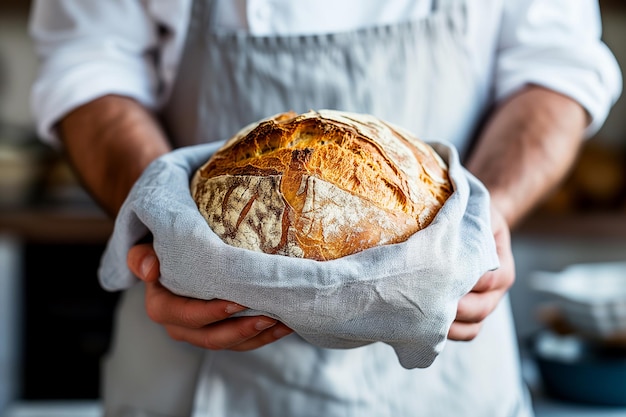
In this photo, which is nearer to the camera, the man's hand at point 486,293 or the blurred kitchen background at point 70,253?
the man's hand at point 486,293

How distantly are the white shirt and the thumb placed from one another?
402mm

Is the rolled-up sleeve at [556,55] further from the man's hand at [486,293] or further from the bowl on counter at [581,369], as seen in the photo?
the bowl on counter at [581,369]

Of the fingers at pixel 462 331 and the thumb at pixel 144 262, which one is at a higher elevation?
the thumb at pixel 144 262

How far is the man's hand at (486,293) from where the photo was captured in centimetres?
80

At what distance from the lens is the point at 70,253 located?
2.71 metres

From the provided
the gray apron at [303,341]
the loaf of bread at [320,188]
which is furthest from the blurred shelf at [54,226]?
the loaf of bread at [320,188]

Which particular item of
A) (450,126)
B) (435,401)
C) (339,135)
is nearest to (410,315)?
(339,135)

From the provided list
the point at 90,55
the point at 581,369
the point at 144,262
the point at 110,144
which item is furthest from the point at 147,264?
the point at 581,369

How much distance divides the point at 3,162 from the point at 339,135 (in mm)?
2186

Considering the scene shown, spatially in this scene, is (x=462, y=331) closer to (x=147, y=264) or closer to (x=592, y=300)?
(x=147, y=264)

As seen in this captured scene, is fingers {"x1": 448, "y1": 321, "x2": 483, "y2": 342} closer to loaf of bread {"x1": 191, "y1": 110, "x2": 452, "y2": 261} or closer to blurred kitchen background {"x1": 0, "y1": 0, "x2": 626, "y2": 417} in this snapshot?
loaf of bread {"x1": 191, "y1": 110, "x2": 452, "y2": 261}

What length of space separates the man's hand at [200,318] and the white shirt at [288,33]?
0.42 meters

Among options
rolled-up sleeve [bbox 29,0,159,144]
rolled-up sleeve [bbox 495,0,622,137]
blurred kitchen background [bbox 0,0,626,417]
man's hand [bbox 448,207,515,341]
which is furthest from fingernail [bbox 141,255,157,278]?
blurred kitchen background [bbox 0,0,626,417]

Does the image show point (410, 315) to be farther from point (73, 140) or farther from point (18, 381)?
point (18, 381)
